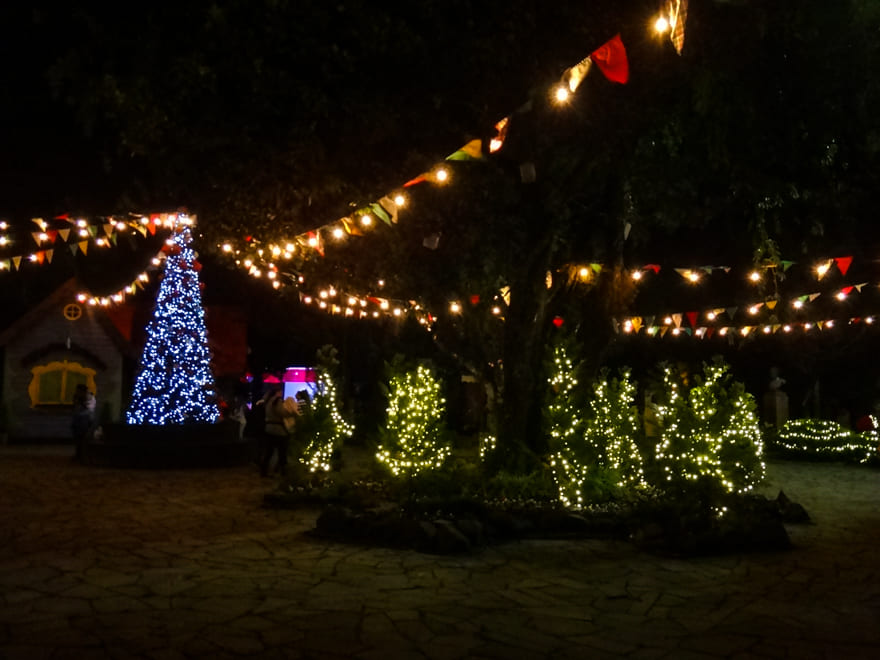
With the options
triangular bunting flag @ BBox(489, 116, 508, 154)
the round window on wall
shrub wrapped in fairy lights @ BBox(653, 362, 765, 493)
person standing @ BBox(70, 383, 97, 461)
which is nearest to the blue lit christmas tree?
person standing @ BBox(70, 383, 97, 461)

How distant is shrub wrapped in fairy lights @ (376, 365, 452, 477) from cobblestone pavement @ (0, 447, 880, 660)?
3007 millimetres

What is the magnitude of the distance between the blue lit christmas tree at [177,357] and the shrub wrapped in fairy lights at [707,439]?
11185 mm

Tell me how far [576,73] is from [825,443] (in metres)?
16.5

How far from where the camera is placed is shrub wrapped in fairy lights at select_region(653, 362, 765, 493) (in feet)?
34.3

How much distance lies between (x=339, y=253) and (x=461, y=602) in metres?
11.1

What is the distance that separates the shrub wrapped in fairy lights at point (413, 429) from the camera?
1331cm

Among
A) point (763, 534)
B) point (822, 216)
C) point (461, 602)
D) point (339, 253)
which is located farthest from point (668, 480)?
point (339, 253)

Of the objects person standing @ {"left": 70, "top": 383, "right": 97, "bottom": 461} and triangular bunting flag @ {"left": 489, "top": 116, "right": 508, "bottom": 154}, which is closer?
triangular bunting flag @ {"left": 489, "top": 116, "right": 508, "bottom": 154}

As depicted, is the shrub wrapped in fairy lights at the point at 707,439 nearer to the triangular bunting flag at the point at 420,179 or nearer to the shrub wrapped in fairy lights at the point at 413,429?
the shrub wrapped in fairy lights at the point at 413,429

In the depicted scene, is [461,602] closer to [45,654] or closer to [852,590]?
[45,654]

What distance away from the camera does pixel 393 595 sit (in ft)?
22.0

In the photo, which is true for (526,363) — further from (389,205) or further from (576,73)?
(576,73)

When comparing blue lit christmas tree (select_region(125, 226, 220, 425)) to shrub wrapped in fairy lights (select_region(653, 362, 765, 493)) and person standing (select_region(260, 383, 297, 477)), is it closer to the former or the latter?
person standing (select_region(260, 383, 297, 477))

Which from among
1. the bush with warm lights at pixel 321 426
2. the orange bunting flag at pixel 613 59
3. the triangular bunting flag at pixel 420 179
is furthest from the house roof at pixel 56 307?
the orange bunting flag at pixel 613 59
